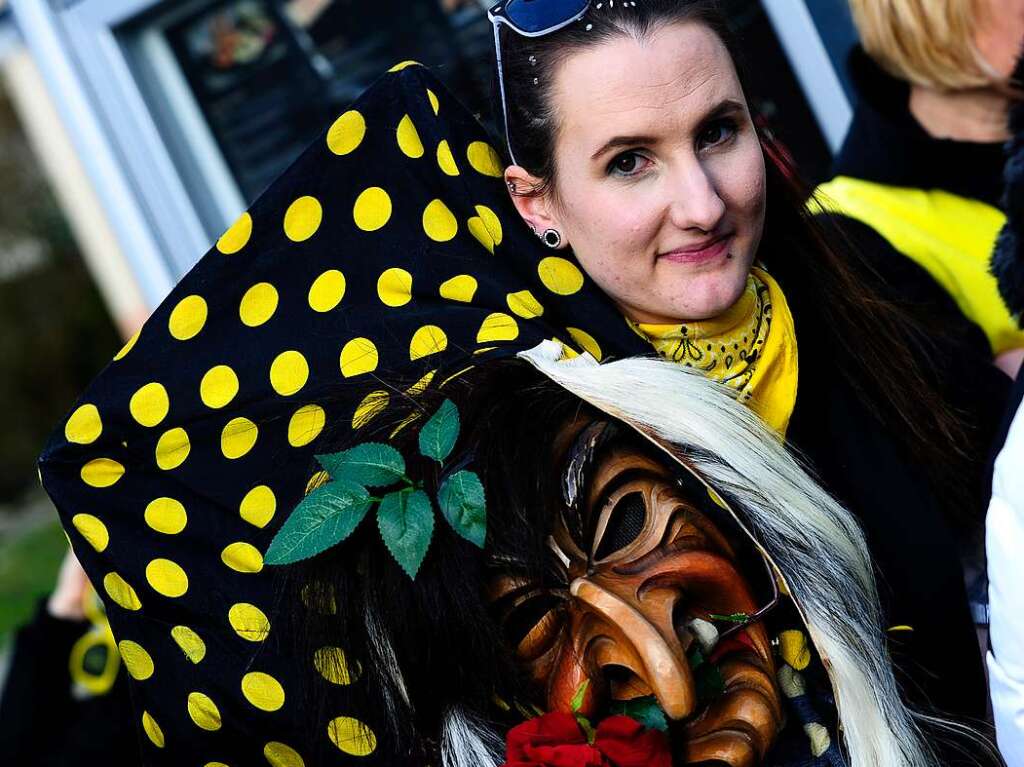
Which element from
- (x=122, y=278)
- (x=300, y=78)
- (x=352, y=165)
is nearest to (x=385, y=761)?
(x=352, y=165)

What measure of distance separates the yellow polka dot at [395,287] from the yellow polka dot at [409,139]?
182mm

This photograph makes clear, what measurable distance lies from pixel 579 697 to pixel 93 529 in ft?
2.50

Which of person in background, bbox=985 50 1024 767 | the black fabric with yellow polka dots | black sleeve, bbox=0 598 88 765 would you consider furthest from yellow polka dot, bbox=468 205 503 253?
black sleeve, bbox=0 598 88 765

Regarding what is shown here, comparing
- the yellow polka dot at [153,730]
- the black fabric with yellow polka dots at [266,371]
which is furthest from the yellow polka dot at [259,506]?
the yellow polka dot at [153,730]

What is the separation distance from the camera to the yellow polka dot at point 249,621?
1648mm

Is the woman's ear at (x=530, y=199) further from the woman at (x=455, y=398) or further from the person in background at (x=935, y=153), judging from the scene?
the person in background at (x=935, y=153)

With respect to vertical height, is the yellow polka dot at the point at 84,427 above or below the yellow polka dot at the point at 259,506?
above

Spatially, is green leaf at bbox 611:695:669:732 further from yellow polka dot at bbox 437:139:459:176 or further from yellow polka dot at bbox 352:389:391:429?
yellow polka dot at bbox 437:139:459:176

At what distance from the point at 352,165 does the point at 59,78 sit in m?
1.74

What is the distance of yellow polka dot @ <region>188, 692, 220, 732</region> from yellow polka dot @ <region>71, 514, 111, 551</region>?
0.80ft

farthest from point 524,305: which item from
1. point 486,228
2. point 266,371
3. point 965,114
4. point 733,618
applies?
point 965,114

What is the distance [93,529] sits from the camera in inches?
68.3

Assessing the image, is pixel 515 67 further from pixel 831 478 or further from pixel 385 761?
pixel 385 761

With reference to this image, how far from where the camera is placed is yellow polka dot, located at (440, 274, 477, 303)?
167cm
